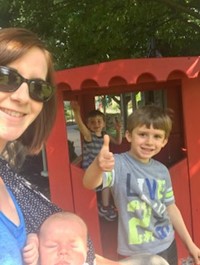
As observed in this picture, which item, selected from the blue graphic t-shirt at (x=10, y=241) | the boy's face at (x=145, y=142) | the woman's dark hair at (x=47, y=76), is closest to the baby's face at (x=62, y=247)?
the blue graphic t-shirt at (x=10, y=241)

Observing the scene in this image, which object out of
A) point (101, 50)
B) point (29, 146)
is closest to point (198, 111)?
point (29, 146)

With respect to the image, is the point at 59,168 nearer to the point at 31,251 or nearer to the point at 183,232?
the point at 183,232

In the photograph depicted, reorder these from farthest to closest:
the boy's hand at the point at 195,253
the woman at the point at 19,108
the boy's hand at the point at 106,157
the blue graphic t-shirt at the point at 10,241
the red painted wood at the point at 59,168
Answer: the red painted wood at the point at 59,168 < the boy's hand at the point at 195,253 < the boy's hand at the point at 106,157 < the woman at the point at 19,108 < the blue graphic t-shirt at the point at 10,241

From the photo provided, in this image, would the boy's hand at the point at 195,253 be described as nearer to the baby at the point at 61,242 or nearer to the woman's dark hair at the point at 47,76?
the baby at the point at 61,242

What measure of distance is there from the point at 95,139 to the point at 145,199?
2.63 meters

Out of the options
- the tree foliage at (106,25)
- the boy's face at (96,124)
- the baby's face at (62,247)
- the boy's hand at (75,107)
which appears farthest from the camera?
the tree foliage at (106,25)

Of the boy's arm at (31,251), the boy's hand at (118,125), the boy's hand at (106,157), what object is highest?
the boy's hand at (106,157)

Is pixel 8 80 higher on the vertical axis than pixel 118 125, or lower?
higher

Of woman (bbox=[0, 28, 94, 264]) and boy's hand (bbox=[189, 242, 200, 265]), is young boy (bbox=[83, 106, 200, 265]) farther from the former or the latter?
woman (bbox=[0, 28, 94, 264])

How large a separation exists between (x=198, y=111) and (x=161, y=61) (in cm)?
66

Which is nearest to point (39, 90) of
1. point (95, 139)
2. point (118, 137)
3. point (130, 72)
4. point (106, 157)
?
point (106, 157)

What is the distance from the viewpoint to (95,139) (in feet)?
16.8

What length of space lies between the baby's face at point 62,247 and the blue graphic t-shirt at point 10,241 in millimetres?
158

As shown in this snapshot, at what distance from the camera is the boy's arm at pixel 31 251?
1.35m
